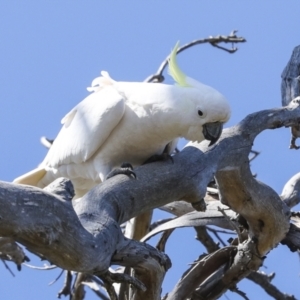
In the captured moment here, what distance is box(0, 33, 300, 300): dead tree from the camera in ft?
6.14

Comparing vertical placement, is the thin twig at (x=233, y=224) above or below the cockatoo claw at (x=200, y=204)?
below

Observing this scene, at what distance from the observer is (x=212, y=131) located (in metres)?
3.02

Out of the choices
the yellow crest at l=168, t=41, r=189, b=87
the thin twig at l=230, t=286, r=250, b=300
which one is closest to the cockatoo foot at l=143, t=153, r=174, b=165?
the yellow crest at l=168, t=41, r=189, b=87

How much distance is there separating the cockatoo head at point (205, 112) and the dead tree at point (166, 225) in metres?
0.06

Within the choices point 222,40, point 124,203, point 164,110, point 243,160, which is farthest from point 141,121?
point 222,40

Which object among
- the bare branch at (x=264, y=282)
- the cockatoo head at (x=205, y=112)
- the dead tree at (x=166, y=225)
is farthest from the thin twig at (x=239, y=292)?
the cockatoo head at (x=205, y=112)

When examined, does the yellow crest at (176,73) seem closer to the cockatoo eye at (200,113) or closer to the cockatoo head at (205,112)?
the cockatoo head at (205,112)

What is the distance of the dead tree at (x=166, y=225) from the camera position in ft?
6.14

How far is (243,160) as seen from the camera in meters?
3.14

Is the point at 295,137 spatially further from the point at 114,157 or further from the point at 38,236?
the point at 38,236

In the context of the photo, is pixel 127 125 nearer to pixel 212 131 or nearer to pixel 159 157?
pixel 159 157

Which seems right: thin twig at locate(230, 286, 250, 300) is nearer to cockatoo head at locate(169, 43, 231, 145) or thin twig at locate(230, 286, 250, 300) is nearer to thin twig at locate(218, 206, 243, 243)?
thin twig at locate(218, 206, 243, 243)

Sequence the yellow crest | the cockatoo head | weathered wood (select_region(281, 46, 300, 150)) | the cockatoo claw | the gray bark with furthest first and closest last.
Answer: weathered wood (select_region(281, 46, 300, 150)), the yellow crest, the cockatoo head, the cockatoo claw, the gray bark

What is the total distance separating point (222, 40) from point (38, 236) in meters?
3.01
